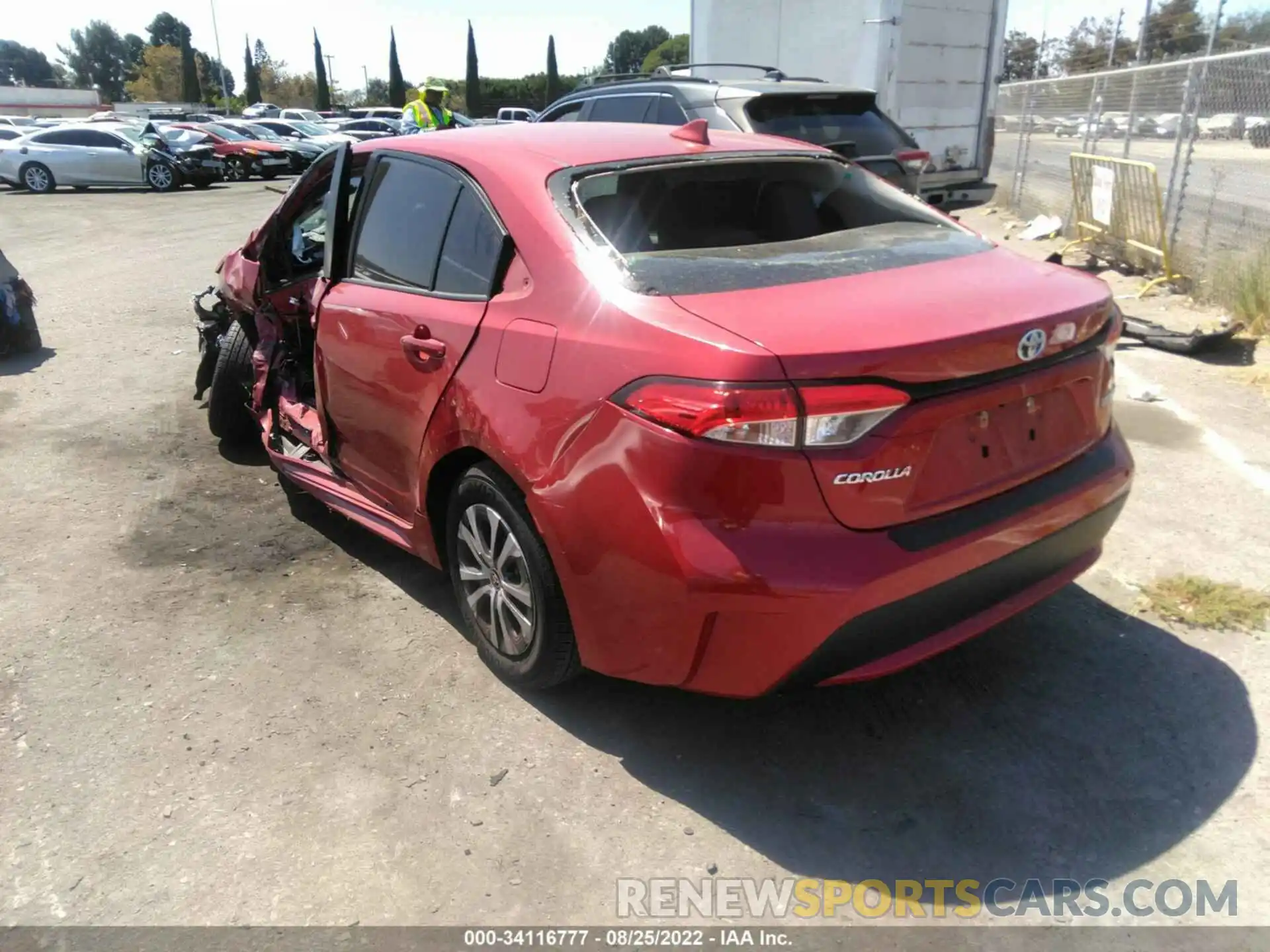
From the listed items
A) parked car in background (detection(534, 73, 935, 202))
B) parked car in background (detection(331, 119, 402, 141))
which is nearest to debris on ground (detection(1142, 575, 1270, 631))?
parked car in background (detection(534, 73, 935, 202))

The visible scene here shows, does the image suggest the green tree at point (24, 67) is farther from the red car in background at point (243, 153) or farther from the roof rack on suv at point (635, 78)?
the roof rack on suv at point (635, 78)

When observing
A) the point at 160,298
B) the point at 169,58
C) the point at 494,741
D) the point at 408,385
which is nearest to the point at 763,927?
the point at 494,741

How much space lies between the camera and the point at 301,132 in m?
33.0

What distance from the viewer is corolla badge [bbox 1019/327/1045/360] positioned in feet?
8.36

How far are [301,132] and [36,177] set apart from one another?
445 inches

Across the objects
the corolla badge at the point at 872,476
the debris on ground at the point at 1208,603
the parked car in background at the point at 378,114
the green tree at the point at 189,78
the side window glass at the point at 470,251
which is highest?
the green tree at the point at 189,78

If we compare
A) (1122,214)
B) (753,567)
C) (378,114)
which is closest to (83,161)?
(378,114)

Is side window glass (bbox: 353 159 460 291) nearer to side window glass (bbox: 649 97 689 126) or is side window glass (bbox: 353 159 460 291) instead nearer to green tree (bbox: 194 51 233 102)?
side window glass (bbox: 649 97 689 126)

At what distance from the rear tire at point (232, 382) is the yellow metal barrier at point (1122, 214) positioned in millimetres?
7477

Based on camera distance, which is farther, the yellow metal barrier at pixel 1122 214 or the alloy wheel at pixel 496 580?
the yellow metal barrier at pixel 1122 214

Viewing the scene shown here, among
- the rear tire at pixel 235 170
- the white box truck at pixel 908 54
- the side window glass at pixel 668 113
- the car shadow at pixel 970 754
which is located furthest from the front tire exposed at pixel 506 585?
the rear tire at pixel 235 170

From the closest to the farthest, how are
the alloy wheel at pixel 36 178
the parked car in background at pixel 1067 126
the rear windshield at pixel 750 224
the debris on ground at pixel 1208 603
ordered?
1. the rear windshield at pixel 750 224
2. the debris on ground at pixel 1208 603
3. the parked car in background at pixel 1067 126
4. the alloy wheel at pixel 36 178

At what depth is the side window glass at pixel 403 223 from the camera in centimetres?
336

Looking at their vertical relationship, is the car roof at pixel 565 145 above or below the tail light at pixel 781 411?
above
